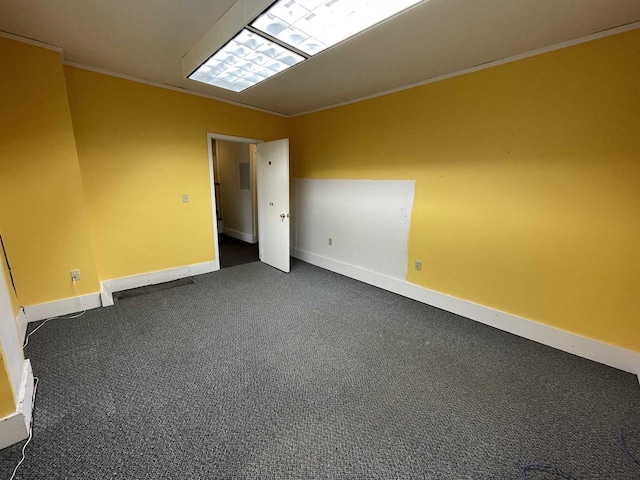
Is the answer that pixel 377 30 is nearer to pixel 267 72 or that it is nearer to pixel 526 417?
pixel 267 72

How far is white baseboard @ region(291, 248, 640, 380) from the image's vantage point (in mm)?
1930

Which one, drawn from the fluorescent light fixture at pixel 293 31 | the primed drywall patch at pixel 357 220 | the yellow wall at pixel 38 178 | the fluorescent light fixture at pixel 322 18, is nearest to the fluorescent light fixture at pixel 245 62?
the fluorescent light fixture at pixel 293 31

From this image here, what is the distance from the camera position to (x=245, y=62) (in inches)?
83.7

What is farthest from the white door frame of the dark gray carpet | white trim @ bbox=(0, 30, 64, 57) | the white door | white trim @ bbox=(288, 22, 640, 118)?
white trim @ bbox=(288, 22, 640, 118)

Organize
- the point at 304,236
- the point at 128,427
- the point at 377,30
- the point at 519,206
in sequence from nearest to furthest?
the point at 128,427 < the point at 377,30 < the point at 519,206 < the point at 304,236

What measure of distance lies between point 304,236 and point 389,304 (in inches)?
79.8

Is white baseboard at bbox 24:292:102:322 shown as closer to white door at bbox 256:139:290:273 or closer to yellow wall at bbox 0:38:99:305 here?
yellow wall at bbox 0:38:99:305

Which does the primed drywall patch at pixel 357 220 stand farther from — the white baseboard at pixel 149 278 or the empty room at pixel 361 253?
the white baseboard at pixel 149 278

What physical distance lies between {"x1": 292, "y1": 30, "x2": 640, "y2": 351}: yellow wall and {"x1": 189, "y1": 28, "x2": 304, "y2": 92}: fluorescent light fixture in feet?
4.83

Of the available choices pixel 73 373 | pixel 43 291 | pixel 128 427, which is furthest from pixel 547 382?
pixel 43 291

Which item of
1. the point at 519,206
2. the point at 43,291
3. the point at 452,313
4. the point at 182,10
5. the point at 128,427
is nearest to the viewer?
the point at 128,427

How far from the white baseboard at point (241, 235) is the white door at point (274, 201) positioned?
1197 millimetres

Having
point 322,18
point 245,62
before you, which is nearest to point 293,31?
point 322,18

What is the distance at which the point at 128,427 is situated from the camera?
138 cm
